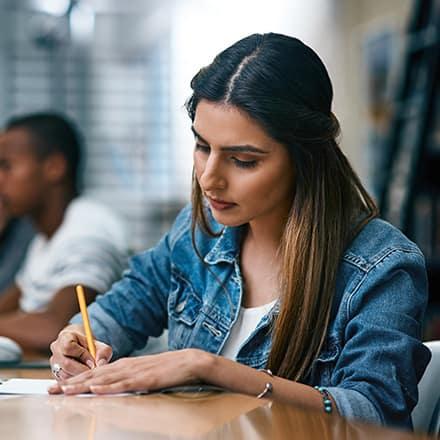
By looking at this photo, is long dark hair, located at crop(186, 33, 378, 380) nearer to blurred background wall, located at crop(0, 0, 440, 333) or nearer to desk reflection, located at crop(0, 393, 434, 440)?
desk reflection, located at crop(0, 393, 434, 440)

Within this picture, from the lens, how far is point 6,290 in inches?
122

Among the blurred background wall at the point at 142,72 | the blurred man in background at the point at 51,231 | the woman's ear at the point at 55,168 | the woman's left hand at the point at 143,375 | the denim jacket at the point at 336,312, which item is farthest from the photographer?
the blurred background wall at the point at 142,72

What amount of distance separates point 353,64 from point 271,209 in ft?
15.3

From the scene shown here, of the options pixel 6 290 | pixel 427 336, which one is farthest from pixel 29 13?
pixel 427 336

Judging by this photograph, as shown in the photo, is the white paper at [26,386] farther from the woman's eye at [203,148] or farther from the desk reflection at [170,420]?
the woman's eye at [203,148]

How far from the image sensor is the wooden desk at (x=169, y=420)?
0.88 m

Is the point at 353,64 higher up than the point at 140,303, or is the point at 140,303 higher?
the point at 353,64


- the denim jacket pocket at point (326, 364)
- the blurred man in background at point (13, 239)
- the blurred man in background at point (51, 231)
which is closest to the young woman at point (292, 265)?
the denim jacket pocket at point (326, 364)

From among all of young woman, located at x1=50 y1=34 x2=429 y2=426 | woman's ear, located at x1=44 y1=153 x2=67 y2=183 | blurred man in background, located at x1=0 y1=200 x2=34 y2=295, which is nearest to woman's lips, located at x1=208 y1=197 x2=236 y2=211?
young woman, located at x1=50 y1=34 x2=429 y2=426

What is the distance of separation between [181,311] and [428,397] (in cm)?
46

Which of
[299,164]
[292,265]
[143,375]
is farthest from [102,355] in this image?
[299,164]

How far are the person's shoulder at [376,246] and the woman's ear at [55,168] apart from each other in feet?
5.34

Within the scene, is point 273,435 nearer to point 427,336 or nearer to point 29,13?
point 427,336

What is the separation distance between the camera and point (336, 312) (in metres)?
1.34
